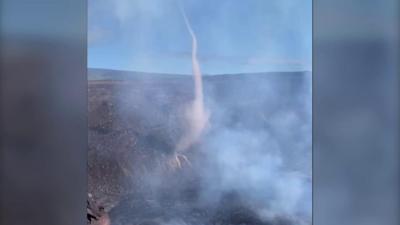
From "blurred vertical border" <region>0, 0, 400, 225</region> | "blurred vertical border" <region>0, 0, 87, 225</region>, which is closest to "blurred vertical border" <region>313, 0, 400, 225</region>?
"blurred vertical border" <region>0, 0, 400, 225</region>

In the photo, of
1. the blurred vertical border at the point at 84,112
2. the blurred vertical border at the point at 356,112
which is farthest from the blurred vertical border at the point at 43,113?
the blurred vertical border at the point at 356,112

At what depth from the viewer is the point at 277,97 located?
5.96 feet

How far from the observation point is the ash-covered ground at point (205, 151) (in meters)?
1.81

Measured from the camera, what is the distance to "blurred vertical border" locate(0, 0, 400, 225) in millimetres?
1804

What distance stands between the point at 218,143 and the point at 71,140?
0.78 metres

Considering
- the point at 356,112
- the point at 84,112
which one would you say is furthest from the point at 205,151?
the point at 356,112

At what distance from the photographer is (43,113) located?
1.85 meters

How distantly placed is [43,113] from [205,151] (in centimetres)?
89

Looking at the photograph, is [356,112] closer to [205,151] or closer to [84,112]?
[205,151]

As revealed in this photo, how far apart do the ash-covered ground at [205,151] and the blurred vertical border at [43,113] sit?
98mm

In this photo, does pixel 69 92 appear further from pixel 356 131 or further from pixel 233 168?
pixel 356 131

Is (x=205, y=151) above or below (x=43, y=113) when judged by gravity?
below

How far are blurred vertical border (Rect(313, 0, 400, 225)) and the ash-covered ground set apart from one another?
8cm

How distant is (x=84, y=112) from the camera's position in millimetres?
1854
